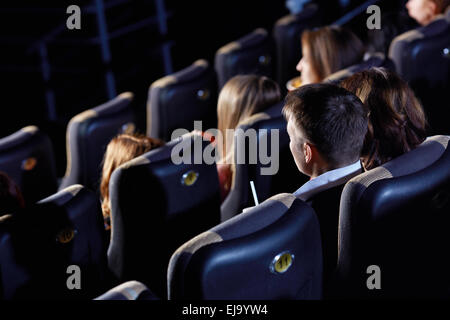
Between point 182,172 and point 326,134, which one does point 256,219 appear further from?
point 182,172

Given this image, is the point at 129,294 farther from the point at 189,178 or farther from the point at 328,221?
the point at 189,178

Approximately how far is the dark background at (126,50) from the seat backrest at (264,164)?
1.84m

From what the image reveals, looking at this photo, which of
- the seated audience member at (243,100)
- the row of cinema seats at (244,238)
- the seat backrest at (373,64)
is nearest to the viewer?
the row of cinema seats at (244,238)

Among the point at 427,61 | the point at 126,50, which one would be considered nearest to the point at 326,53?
the point at 427,61

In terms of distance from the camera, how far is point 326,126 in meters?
1.44

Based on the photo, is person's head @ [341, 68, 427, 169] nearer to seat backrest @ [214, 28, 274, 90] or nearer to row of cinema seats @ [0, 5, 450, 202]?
row of cinema seats @ [0, 5, 450, 202]

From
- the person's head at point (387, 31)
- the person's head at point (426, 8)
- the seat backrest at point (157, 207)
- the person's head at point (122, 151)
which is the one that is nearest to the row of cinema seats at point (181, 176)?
the seat backrest at point (157, 207)

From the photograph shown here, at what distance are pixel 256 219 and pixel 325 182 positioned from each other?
38 centimetres

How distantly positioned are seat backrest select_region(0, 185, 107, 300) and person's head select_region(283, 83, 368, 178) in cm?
49

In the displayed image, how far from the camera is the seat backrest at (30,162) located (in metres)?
2.08

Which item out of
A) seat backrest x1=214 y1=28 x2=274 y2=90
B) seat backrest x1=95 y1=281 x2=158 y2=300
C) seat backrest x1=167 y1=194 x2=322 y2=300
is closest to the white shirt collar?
seat backrest x1=167 y1=194 x2=322 y2=300

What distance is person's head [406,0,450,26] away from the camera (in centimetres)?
315

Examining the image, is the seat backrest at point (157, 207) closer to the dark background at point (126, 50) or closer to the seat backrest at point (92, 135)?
the seat backrest at point (92, 135)
